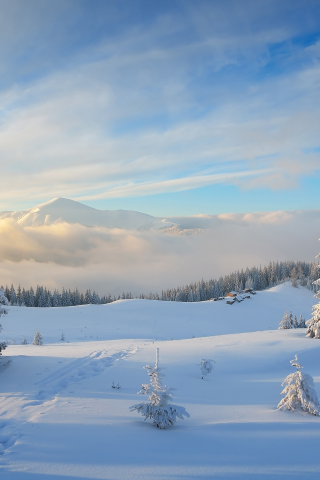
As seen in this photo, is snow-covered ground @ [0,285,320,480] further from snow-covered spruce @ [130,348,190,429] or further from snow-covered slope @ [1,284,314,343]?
snow-covered slope @ [1,284,314,343]

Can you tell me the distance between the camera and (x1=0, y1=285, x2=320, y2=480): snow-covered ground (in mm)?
5441

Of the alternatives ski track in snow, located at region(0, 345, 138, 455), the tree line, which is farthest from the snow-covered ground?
the tree line

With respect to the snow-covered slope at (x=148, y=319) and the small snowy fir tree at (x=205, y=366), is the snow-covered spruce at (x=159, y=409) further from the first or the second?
the snow-covered slope at (x=148, y=319)

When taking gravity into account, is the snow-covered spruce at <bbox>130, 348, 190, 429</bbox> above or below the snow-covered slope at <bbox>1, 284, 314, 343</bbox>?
above

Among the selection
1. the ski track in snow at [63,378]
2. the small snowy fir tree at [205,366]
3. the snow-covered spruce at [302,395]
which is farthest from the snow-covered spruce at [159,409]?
the small snowy fir tree at [205,366]

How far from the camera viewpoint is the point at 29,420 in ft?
24.1

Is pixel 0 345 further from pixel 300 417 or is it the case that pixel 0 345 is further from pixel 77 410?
pixel 300 417

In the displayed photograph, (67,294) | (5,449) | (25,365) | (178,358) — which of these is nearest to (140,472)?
(5,449)

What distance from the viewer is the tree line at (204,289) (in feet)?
331

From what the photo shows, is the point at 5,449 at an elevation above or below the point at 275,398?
above

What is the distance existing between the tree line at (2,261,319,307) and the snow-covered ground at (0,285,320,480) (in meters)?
83.5

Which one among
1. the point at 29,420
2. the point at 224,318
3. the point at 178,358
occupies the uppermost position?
the point at 29,420

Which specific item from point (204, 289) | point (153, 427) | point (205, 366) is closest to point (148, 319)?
point (205, 366)

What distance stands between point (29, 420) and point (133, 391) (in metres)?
4.03
